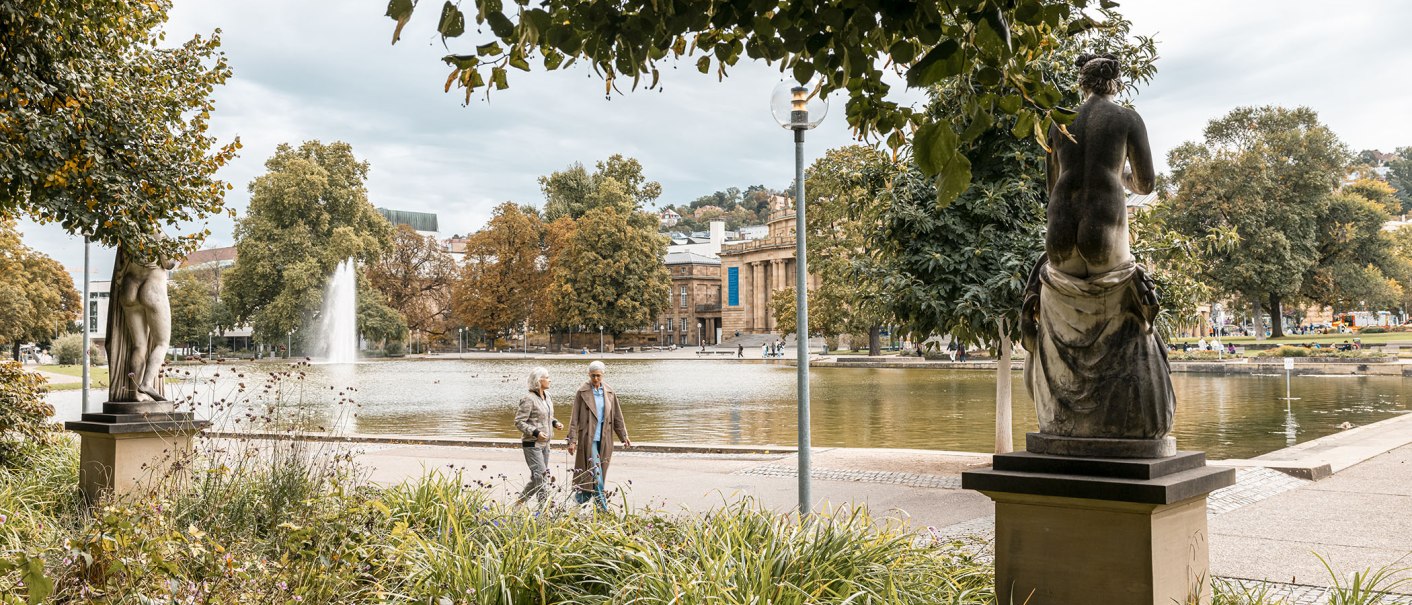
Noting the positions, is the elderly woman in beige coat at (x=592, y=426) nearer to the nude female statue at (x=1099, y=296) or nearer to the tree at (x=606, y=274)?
the nude female statue at (x=1099, y=296)

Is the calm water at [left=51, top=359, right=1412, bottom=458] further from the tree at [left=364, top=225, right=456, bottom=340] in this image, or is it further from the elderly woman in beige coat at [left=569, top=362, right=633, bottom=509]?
the tree at [left=364, top=225, right=456, bottom=340]

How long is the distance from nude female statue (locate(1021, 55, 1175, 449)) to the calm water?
7.35 m

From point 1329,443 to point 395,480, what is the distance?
13480 millimetres

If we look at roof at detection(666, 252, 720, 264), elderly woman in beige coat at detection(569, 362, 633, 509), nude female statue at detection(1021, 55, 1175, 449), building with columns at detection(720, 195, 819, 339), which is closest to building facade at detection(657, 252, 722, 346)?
roof at detection(666, 252, 720, 264)

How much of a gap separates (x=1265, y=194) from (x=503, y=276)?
5819 centimetres

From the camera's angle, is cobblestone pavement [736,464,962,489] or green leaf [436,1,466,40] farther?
cobblestone pavement [736,464,962,489]

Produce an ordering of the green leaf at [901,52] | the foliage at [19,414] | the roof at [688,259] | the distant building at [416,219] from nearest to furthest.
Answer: the green leaf at [901,52]
the foliage at [19,414]
the roof at [688,259]
the distant building at [416,219]

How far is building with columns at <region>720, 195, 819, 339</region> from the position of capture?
344ft

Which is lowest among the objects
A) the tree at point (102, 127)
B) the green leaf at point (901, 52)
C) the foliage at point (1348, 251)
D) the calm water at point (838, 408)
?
the calm water at point (838, 408)

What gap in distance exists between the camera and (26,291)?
56.3 meters

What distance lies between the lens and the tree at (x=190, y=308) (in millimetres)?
A: 79875

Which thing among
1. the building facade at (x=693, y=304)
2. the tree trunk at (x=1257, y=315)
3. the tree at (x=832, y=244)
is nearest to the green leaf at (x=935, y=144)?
the tree at (x=832, y=244)

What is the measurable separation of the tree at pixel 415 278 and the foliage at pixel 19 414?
76017 mm

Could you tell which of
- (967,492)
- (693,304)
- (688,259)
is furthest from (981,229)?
(688,259)
